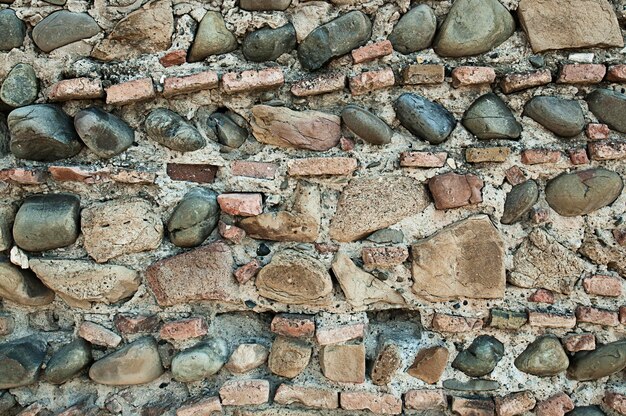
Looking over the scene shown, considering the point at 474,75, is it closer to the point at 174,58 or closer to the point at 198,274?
the point at 174,58

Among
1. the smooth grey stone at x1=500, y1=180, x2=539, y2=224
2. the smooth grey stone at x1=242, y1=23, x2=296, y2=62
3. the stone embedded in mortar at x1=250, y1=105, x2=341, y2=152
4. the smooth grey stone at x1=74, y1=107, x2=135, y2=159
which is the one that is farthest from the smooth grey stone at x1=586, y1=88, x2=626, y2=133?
the smooth grey stone at x1=74, y1=107, x2=135, y2=159

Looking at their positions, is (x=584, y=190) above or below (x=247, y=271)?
above

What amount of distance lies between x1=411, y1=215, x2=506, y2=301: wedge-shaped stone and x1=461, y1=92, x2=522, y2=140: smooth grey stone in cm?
24

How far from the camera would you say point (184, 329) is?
1.74 metres

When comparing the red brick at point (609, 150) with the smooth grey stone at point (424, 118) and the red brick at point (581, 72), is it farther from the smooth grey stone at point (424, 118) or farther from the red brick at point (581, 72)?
the smooth grey stone at point (424, 118)

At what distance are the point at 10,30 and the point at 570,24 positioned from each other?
159 centimetres

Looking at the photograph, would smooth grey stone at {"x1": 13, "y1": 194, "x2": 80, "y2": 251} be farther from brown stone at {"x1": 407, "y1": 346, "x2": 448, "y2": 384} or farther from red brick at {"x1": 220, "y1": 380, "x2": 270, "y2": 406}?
brown stone at {"x1": 407, "y1": 346, "x2": 448, "y2": 384}

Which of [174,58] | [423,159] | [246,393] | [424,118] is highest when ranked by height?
[174,58]

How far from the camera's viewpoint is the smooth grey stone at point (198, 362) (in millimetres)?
1723

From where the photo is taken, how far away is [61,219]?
171 cm

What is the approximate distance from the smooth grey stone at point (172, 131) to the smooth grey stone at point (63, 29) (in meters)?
0.29

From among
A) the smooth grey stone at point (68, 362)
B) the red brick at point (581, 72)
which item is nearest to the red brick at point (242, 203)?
the smooth grey stone at point (68, 362)

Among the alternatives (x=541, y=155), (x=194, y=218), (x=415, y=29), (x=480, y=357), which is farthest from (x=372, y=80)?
(x=480, y=357)

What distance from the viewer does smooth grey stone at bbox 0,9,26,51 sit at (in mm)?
1702
